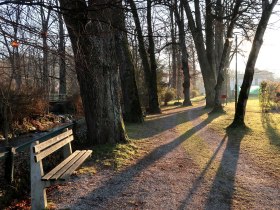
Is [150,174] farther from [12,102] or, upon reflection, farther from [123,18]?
[12,102]

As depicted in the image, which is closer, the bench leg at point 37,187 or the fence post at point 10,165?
the bench leg at point 37,187

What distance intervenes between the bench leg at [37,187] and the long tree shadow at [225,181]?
8.23ft

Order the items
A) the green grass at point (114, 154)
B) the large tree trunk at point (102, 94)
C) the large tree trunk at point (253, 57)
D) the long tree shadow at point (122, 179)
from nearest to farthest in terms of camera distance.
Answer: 1. the long tree shadow at point (122, 179)
2. the green grass at point (114, 154)
3. the large tree trunk at point (102, 94)
4. the large tree trunk at point (253, 57)

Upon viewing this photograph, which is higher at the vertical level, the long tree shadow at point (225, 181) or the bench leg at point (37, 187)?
the bench leg at point (37, 187)

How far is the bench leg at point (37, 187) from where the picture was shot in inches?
206

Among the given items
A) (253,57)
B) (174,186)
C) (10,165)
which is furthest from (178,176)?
(253,57)

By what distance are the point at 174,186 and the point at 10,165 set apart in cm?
300

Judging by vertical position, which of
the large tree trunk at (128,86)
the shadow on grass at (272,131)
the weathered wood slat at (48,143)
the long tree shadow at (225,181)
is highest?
the large tree trunk at (128,86)

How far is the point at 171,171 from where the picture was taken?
7.50 meters

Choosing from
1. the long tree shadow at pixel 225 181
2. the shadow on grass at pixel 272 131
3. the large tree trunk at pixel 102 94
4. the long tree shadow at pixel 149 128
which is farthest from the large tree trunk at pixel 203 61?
the large tree trunk at pixel 102 94

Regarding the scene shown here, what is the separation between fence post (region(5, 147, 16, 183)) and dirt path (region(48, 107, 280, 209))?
3.25ft

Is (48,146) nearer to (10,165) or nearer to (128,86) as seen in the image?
(10,165)

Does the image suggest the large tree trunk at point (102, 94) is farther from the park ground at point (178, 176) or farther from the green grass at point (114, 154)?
the park ground at point (178, 176)

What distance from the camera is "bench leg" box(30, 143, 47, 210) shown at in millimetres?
5238
